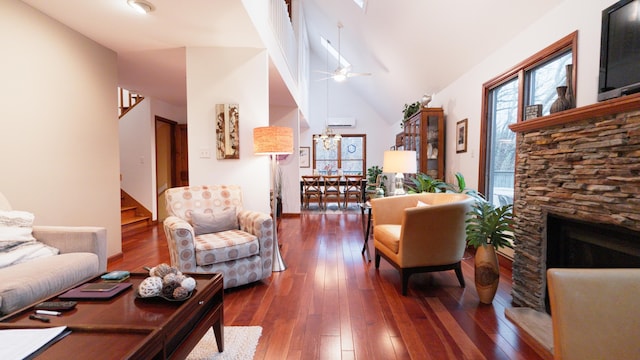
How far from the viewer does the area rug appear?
1558mm

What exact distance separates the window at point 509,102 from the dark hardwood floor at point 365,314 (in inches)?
37.6

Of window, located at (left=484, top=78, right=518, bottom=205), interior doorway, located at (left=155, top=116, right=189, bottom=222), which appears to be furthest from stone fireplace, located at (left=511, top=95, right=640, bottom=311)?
interior doorway, located at (left=155, top=116, right=189, bottom=222)

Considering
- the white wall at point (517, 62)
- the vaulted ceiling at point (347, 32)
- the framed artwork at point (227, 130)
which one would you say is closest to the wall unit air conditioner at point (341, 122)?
the vaulted ceiling at point (347, 32)

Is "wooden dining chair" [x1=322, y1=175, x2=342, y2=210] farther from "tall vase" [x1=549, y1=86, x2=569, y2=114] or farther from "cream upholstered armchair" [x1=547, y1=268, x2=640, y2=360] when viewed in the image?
"cream upholstered armchair" [x1=547, y1=268, x2=640, y2=360]

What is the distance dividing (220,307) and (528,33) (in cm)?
340

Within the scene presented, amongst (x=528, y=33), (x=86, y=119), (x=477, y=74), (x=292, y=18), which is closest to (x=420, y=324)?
(x=528, y=33)

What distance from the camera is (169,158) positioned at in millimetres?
5980

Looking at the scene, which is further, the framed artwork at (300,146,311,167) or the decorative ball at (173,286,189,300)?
the framed artwork at (300,146,311,167)

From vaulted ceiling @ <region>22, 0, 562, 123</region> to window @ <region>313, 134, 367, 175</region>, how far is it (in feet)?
9.61

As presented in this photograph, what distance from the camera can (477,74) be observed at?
3520 millimetres

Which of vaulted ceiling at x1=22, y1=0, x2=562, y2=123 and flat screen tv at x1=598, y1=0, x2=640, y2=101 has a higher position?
vaulted ceiling at x1=22, y1=0, x2=562, y2=123

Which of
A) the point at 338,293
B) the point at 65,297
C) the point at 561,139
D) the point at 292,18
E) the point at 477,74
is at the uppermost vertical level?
the point at 292,18

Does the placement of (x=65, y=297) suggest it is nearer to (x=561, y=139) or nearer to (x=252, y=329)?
(x=252, y=329)

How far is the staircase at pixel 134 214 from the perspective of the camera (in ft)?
16.1
